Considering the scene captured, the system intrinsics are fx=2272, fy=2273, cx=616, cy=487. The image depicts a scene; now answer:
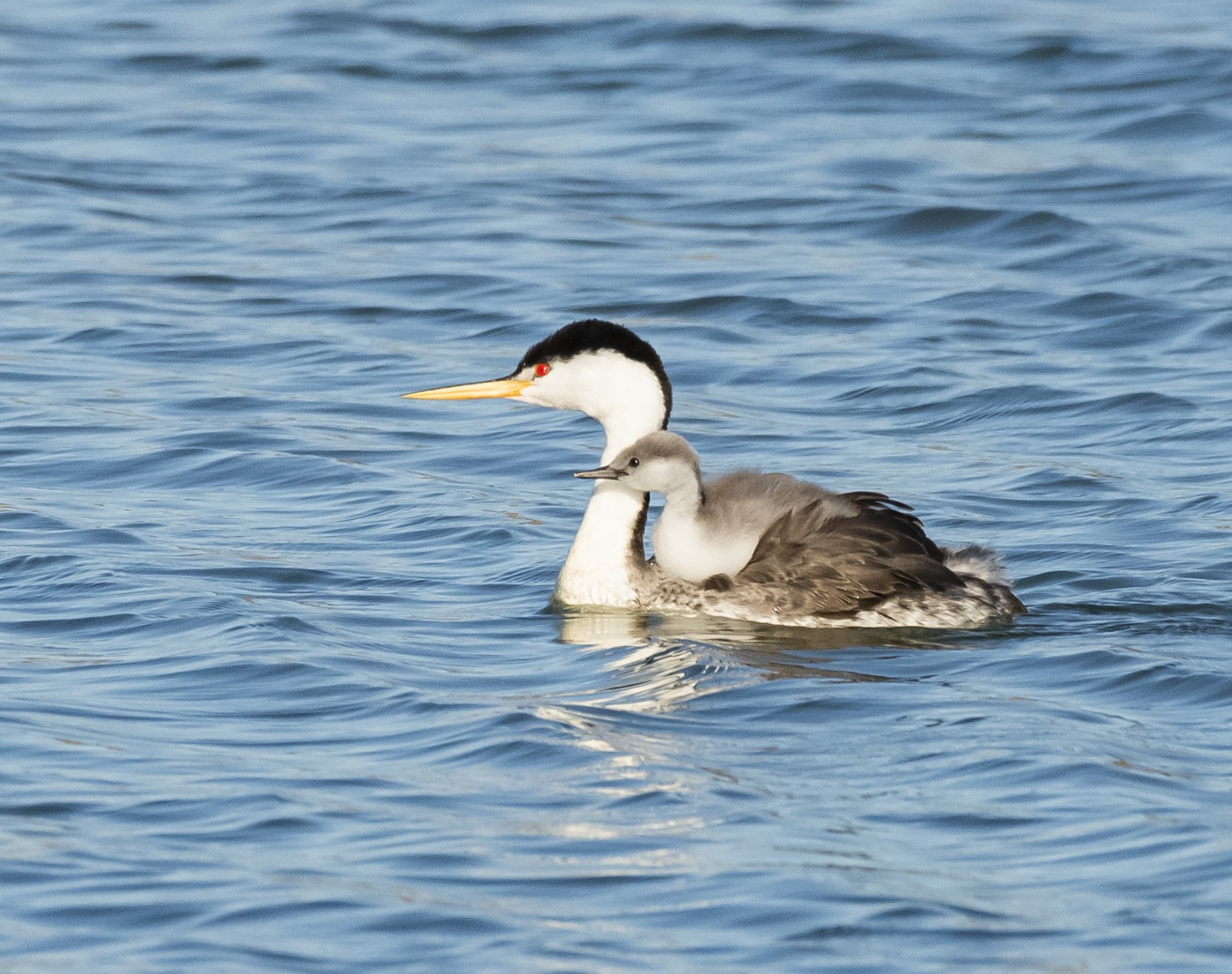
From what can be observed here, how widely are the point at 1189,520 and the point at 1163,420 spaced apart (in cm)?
198

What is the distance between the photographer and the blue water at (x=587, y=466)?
6.15 meters

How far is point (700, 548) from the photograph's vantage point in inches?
356

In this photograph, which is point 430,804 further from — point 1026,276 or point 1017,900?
point 1026,276

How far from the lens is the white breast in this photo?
902cm

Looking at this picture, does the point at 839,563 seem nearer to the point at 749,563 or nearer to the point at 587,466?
the point at 749,563

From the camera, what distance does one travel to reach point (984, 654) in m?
8.48

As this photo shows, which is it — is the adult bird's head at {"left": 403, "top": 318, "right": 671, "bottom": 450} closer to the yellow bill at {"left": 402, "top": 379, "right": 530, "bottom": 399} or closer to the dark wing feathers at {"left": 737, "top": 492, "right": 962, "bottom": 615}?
the yellow bill at {"left": 402, "top": 379, "right": 530, "bottom": 399}

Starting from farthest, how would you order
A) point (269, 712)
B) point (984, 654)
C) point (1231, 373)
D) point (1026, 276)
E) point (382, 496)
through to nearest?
point (1026, 276)
point (1231, 373)
point (382, 496)
point (984, 654)
point (269, 712)

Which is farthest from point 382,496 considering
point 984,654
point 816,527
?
point 984,654

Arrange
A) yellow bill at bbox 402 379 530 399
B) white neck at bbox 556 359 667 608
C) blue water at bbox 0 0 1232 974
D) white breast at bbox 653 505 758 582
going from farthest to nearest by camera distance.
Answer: yellow bill at bbox 402 379 530 399
white neck at bbox 556 359 667 608
white breast at bbox 653 505 758 582
blue water at bbox 0 0 1232 974

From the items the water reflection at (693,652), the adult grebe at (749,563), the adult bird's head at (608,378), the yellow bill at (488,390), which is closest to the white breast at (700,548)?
the adult grebe at (749,563)

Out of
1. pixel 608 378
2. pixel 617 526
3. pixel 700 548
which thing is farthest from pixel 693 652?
pixel 608 378

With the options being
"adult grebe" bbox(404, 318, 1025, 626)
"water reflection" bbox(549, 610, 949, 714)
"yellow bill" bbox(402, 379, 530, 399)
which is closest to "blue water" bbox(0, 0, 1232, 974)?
"water reflection" bbox(549, 610, 949, 714)

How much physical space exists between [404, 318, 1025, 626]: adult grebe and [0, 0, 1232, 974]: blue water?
0.44 feet
